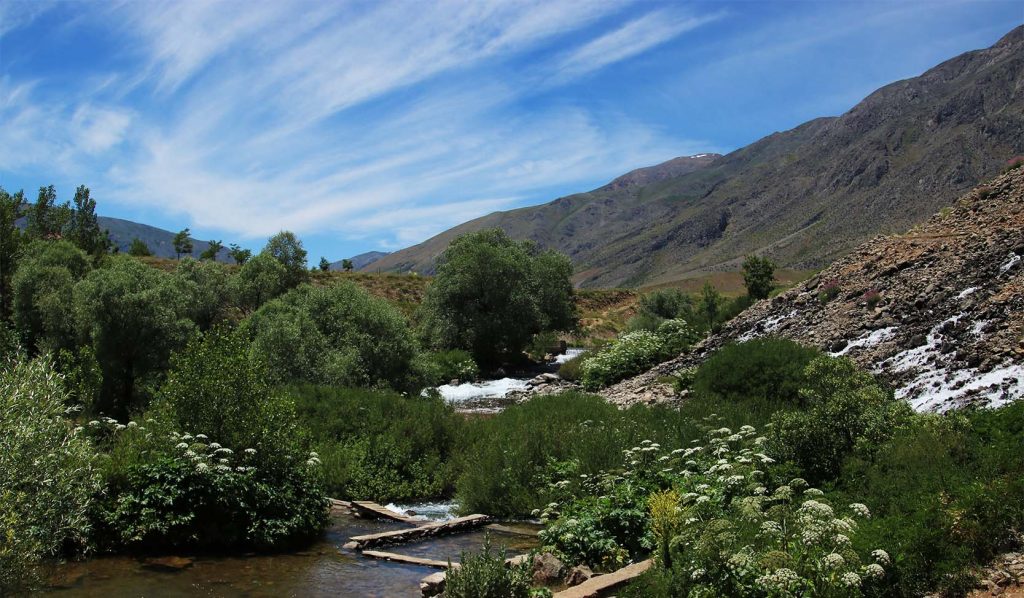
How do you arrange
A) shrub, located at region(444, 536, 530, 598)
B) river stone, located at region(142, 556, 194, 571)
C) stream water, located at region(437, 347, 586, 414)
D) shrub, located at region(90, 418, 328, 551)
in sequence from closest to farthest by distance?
shrub, located at region(444, 536, 530, 598), river stone, located at region(142, 556, 194, 571), shrub, located at region(90, 418, 328, 551), stream water, located at region(437, 347, 586, 414)

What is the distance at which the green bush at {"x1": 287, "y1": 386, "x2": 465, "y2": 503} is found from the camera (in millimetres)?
15648

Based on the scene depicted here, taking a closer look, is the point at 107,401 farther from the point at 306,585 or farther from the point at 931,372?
the point at 931,372

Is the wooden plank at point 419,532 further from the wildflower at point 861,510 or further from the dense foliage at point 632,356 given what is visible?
the dense foliage at point 632,356

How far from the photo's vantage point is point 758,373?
58.1 ft

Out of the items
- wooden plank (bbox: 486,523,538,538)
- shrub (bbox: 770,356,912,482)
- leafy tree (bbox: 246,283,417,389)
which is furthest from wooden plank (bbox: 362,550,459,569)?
leafy tree (bbox: 246,283,417,389)

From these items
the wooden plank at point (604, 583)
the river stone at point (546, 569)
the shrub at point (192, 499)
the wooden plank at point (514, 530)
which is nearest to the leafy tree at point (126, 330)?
the shrub at point (192, 499)

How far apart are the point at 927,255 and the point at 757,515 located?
18174 mm

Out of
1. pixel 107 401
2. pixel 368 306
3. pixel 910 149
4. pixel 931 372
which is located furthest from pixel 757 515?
pixel 910 149

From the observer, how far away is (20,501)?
6125 mm

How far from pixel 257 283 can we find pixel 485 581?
4305cm

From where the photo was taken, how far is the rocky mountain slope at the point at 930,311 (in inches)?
554

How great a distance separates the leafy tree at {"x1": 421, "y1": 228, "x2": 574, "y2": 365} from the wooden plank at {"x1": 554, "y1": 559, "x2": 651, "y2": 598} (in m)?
35.7

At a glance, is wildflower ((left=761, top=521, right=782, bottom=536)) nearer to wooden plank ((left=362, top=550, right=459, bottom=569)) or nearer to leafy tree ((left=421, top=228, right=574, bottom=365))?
wooden plank ((left=362, top=550, right=459, bottom=569))

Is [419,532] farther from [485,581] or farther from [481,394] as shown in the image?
[481,394]
